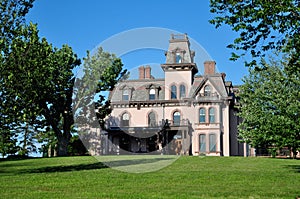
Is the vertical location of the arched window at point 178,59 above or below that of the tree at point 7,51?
above

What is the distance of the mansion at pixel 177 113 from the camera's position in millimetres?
42000

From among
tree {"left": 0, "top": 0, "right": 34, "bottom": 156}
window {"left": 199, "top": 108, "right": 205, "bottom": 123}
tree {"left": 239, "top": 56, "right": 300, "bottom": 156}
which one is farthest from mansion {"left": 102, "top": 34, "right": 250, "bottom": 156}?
tree {"left": 0, "top": 0, "right": 34, "bottom": 156}

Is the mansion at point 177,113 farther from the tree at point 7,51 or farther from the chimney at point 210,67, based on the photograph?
the tree at point 7,51

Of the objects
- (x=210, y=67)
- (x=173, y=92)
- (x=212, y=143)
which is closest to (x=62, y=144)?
(x=173, y=92)

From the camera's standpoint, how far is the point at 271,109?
29750 mm

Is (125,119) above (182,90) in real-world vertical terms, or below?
below

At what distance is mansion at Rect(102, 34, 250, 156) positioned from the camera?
42.0m

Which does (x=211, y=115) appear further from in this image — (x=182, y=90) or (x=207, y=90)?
(x=182, y=90)

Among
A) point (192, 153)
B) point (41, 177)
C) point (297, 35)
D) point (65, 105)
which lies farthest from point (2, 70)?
point (192, 153)

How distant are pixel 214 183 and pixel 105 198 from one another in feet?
16.9

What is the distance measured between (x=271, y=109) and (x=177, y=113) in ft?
50.7

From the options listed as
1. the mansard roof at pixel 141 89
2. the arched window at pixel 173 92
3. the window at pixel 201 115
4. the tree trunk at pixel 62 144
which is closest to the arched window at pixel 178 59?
the arched window at pixel 173 92

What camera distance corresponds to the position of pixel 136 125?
45.4 m

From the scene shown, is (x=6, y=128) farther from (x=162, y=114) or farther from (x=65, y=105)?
(x=162, y=114)
